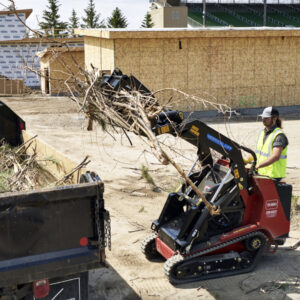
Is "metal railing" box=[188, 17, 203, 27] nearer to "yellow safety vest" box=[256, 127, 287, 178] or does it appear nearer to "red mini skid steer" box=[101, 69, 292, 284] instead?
"yellow safety vest" box=[256, 127, 287, 178]

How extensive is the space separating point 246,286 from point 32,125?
1527 centimetres

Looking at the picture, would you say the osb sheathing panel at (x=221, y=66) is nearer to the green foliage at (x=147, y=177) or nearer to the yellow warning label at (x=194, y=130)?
the green foliage at (x=147, y=177)

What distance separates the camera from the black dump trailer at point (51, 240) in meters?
3.99

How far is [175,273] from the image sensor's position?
19.9ft

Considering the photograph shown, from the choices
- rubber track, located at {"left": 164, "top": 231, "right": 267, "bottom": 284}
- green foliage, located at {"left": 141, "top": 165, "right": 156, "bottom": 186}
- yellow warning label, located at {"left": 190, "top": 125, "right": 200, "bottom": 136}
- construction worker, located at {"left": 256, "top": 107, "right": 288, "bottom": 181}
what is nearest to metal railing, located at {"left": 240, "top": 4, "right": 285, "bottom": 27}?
green foliage, located at {"left": 141, "top": 165, "right": 156, "bottom": 186}

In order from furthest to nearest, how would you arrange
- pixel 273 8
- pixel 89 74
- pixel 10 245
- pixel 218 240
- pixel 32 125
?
1. pixel 273 8
2. pixel 32 125
3. pixel 218 240
4. pixel 89 74
5. pixel 10 245

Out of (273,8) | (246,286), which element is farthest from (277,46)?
(273,8)

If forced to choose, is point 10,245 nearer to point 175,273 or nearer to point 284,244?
point 175,273

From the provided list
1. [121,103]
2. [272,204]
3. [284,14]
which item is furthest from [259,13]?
[121,103]

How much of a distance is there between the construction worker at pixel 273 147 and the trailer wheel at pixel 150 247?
1778mm

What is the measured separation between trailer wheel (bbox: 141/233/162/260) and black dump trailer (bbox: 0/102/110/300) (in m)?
2.31

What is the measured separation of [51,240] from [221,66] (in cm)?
1908

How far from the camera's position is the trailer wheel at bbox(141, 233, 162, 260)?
673cm

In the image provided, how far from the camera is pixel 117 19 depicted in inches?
2219
